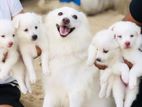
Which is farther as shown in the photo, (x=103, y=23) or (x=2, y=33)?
(x=103, y=23)

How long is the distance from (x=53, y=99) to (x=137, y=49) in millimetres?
482

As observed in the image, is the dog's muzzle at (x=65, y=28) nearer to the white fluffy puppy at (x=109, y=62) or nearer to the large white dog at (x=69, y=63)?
the large white dog at (x=69, y=63)

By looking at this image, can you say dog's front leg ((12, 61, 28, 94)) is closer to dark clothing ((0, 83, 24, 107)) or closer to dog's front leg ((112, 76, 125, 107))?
dark clothing ((0, 83, 24, 107))

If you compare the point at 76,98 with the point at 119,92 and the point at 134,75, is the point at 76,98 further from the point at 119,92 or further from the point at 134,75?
the point at 134,75

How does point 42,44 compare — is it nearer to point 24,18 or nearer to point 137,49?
point 24,18

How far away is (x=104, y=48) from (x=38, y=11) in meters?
2.51

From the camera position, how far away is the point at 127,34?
1513mm

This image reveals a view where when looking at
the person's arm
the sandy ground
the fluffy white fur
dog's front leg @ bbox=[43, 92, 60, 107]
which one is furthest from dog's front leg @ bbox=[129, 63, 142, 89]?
the fluffy white fur

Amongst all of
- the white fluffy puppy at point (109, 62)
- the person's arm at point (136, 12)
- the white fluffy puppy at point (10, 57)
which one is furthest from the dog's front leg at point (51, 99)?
the person's arm at point (136, 12)

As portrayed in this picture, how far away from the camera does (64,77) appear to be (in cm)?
174

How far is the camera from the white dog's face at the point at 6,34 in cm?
156

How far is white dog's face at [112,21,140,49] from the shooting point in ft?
4.96

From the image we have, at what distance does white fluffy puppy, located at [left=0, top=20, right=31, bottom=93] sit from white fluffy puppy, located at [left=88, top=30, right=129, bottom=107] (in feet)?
0.96

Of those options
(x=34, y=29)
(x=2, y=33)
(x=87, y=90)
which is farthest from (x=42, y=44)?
(x=87, y=90)
